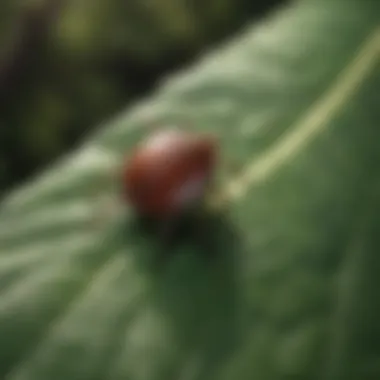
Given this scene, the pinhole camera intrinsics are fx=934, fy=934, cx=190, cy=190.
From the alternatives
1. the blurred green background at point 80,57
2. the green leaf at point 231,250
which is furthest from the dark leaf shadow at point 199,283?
the blurred green background at point 80,57

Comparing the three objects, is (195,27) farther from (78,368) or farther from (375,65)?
(78,368)

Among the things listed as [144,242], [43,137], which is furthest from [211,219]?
[43,137]

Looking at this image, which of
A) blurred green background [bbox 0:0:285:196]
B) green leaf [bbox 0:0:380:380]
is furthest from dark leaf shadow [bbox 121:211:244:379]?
blurred green background [bbox 0:0:285:196]

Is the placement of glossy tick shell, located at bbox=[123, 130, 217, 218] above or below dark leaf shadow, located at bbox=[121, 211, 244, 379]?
above

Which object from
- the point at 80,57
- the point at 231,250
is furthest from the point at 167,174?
the point at 80,57

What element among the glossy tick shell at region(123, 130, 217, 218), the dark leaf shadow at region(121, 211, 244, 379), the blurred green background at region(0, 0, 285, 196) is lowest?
the dark leaf shadow at region(121, 211, 244, 379)

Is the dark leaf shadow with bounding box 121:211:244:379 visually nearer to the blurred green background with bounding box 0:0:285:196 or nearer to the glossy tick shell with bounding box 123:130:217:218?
the glossy tick shell with bounding box 123:130:217:218
